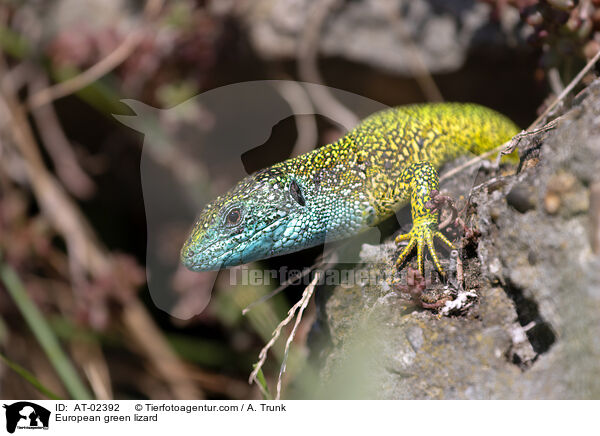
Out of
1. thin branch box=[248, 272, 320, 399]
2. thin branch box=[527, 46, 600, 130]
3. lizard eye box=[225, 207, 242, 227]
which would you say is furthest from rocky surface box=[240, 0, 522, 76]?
thin branch box=[248, 272, 320, 399]

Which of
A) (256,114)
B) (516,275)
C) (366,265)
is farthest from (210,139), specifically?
(516,275)

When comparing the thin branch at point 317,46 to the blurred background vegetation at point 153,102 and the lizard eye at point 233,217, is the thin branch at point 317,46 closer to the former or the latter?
the blurred background vegetation at point 153,102

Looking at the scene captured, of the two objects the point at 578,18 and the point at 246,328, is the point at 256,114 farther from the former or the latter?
the point at 578,18

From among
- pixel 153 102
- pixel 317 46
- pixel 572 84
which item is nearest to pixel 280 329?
pixel 572 84

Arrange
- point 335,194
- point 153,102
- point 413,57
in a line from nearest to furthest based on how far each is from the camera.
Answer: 1. point 335,194
2. point 413,57
3. point 153,102

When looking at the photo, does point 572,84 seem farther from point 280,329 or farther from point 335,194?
point 280,329

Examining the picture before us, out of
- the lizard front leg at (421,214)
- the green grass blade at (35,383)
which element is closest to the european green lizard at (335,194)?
the lizard front leg at (421,214)
